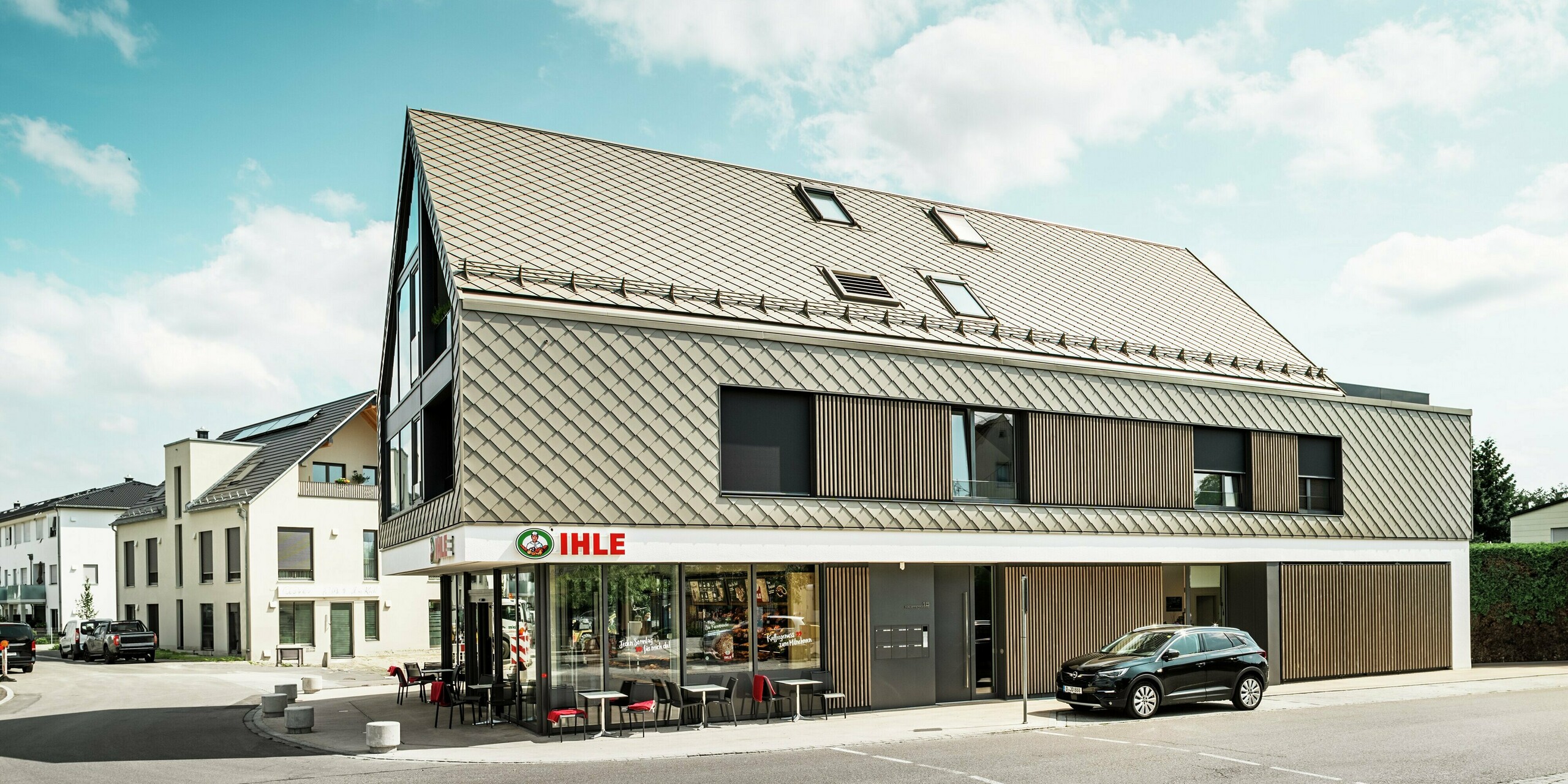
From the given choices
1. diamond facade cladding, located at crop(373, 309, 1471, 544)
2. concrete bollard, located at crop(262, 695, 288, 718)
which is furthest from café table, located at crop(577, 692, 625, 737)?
concrete bollard, located at crop(262, 695, 288, 718)

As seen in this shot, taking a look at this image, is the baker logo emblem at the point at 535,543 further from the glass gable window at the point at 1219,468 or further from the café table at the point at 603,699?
the glass gable window at the point at 1219,468

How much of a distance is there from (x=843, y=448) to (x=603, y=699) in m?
5.62

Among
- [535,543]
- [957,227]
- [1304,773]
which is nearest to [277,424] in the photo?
[957,227]

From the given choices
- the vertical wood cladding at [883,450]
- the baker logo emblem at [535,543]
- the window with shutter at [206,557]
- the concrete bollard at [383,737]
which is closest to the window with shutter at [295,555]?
the window with shutter at [206,557]

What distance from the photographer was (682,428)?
18.2m

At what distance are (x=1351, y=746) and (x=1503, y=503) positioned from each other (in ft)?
134

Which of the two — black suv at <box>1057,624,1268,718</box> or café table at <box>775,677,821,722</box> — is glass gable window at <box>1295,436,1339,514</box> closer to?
black suv at <box>1057,624,1268,718</box>

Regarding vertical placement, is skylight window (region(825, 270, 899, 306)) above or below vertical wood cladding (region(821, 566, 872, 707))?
above

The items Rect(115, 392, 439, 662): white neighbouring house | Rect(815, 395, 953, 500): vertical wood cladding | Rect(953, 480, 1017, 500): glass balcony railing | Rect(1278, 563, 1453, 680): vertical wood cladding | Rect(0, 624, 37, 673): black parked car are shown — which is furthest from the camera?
Rect(115, 392, 439, 662): white neighbouring house

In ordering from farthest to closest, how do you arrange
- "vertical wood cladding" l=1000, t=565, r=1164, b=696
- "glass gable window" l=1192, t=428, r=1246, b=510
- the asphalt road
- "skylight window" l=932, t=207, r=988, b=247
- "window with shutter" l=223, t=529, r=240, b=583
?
1. "window with shutter" l=223, t=529, r=240, b=583
2. "skylight window" l=932, t=207, r=988, b=247
3. "glass gable window" l=1192, t=428, r=1246, b=510
4. "vertical wood cladding" l=1000, t=565, r=1164, b=696
5. the asphalt road

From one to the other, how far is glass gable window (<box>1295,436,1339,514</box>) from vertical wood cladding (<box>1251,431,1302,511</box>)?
0.38 metres

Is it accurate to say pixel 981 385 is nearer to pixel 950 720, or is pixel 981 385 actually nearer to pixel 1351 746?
pixel 950 720

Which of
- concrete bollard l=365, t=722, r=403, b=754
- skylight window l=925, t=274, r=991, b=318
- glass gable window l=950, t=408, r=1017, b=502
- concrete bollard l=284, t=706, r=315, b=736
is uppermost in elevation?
skylight window l=925, t=274, r=991, b=318

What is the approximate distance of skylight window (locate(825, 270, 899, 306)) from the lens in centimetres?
2114
